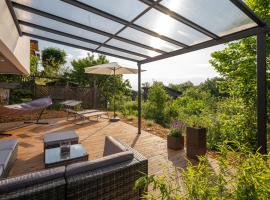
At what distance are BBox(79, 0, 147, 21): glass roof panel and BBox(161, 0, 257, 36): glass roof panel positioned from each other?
513mm

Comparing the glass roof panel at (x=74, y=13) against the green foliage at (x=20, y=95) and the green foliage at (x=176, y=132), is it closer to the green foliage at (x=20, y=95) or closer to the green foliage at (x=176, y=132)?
the green foliage at (x=176, y=132)

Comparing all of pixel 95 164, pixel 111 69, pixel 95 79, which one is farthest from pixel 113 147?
pixel 95 79

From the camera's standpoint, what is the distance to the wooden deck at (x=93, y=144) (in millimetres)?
3434

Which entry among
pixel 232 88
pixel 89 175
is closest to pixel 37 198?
pixel 89 175

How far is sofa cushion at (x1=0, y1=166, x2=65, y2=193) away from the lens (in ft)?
4.39

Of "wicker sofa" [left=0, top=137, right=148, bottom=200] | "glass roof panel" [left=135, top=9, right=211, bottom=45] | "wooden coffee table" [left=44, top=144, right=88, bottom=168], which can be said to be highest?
"glass roof panel" [left=135, top=9, right=211, bottom=45]

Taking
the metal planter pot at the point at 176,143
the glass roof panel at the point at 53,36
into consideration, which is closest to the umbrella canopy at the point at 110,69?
the glass roof panel at the point at 53,36

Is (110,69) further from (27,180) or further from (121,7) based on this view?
(27,180)

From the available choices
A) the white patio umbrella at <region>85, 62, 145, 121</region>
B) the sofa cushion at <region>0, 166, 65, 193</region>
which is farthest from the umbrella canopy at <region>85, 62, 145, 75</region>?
the sofa cushion at <region>0, 166, 65, 193</region>

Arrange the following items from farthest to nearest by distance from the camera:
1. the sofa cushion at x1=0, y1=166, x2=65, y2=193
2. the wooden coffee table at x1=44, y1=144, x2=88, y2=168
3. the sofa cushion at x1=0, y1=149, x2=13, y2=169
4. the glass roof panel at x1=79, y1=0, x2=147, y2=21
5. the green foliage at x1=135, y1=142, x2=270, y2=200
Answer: the glass roof panel at x1=79, y1=0, x2=147, y2=21, the wooden coffee table at x1=44, y1=144, x2=88, y2=168, the sofa cushion at x1=0, y1=149, x2=13, y2=169, the sofa cushion at x1=0, y1=166, x2=65, y2=193, the green foliage at x1=135, y1=142, x2=270, y2=200

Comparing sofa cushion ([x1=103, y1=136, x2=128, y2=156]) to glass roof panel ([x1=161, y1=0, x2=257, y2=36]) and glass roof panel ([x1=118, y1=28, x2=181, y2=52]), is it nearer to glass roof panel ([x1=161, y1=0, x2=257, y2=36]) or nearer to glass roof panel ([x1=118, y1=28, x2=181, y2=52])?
glass roof panel ([x1=161, y1=0, x2=257, y2=36])

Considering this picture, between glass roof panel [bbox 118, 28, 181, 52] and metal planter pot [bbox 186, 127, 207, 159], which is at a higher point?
glass roof panel [bbox 118, 28, 181, 52]

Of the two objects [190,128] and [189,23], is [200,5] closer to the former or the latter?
[189,23]

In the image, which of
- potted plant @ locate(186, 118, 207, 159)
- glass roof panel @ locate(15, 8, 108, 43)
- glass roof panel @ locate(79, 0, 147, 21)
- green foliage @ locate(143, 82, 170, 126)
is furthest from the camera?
green foliage @ locate(143, 82, 170, 126)
